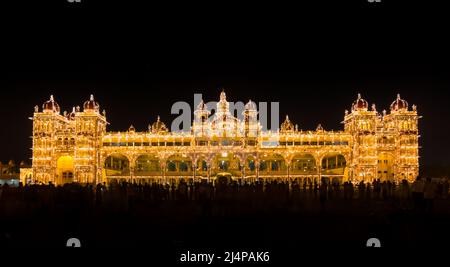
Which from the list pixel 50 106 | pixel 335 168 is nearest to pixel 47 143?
pixel 50 106

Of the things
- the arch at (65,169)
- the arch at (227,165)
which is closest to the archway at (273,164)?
the arch at (227,165)

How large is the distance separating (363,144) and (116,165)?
29335mm

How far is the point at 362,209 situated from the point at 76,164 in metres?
38.6

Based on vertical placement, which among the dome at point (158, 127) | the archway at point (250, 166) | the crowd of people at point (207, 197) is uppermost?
the dome at point (158, 127)

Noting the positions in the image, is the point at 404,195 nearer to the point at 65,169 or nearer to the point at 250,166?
the point at 250,166

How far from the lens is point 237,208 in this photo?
20.2 metres

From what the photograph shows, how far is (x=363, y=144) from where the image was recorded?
51469 millimetres

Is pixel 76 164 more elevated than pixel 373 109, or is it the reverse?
pixel 373 109

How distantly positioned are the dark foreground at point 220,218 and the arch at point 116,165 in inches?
1302

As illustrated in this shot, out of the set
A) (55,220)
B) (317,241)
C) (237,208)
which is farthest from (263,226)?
(55,220)

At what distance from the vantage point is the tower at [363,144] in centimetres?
5075

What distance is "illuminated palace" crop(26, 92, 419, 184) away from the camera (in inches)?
2044

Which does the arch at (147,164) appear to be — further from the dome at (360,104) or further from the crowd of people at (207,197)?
the crowd of people at (207,197)
